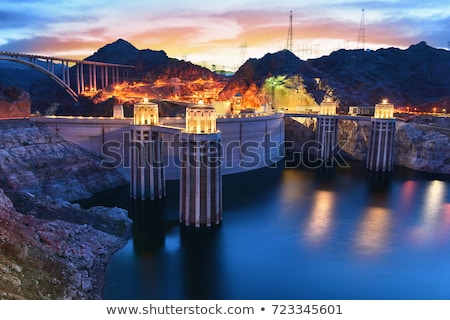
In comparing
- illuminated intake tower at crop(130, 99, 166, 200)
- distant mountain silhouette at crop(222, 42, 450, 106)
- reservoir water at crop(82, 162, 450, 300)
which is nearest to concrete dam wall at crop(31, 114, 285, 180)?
illuminated intake tower at crop(130, 99, 166, 200)

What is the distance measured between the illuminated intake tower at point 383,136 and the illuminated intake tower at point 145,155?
142ft

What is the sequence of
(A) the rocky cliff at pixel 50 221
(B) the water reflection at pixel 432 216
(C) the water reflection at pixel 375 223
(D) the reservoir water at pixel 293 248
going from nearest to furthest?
(A) the rocky cliff at pixel 50 221
(D) the reservoir water at pixel 293 248
(C) the water reflection at pixel 375 223
(B) the water reflection at pixel 432 216

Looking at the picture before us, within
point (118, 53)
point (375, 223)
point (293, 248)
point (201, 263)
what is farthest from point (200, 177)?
point (118, 53)

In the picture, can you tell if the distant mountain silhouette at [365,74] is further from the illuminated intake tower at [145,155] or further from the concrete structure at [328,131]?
the illuminated intake tower at [145,155]

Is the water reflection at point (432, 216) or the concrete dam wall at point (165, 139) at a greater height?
the concrete dam wall at point (165, 139)

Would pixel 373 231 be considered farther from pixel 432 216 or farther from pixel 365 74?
pixel 365 74

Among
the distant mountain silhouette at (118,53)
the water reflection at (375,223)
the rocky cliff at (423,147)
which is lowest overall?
the water reflection at (375,223)

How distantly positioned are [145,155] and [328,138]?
4764 cm

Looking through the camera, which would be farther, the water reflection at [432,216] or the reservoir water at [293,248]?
the water reflection at [432,216]

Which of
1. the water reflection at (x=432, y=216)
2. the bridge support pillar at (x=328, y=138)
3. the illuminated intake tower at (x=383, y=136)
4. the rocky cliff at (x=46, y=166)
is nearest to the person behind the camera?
the water reflection at (x=432, y=216)

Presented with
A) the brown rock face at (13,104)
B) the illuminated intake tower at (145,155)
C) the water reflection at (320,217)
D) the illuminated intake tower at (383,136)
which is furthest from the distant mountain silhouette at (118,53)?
the water reflection at (320,217)

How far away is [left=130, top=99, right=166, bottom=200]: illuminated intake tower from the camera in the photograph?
51875 mm

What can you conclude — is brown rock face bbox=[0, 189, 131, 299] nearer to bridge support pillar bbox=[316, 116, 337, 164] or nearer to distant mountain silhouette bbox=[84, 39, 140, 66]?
bridge support pillar bbox=[316, 116, 337, 164]

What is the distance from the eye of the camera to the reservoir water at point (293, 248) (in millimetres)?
31312
